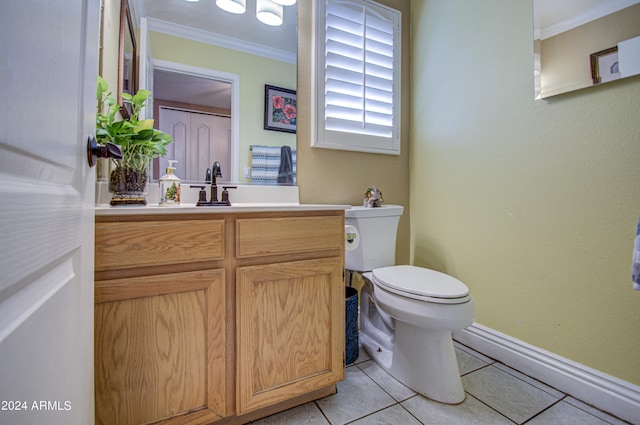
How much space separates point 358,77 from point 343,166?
22.6 inches

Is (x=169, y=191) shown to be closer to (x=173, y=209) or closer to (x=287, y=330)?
(x=173, y=209)

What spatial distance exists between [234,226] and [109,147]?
1.48 ft

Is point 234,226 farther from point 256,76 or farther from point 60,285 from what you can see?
point 256,76

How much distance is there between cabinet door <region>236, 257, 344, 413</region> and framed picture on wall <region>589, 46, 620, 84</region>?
1272 mm

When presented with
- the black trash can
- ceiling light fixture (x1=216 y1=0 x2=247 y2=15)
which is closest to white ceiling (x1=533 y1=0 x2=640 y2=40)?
ceiling light fixture (x1=216 y1=0 x2=247 y2=15)

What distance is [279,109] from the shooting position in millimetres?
1627

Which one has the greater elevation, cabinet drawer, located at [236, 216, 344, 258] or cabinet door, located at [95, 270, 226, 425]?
cabinet drawer, located at [236, 216, 344, 258]

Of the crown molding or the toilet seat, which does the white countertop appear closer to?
the toilet seat

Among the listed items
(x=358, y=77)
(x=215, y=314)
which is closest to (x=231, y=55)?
(x=358, y=77)

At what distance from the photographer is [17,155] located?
0.29 meters

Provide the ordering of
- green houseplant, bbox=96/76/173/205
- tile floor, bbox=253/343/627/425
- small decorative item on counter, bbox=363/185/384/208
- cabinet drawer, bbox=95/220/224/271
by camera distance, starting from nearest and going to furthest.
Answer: cabinet drawer, bbox=95/220/224/271
green houseplant, bbox=96/76/173/205
tile floor, bbox=253/343/627/425
small decorative item on counter, bbox=363/185/384/208

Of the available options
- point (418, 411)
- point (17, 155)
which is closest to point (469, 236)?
point (418, 411)

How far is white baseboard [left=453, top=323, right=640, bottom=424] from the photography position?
1.07 meters

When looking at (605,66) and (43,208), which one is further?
(605,66)
